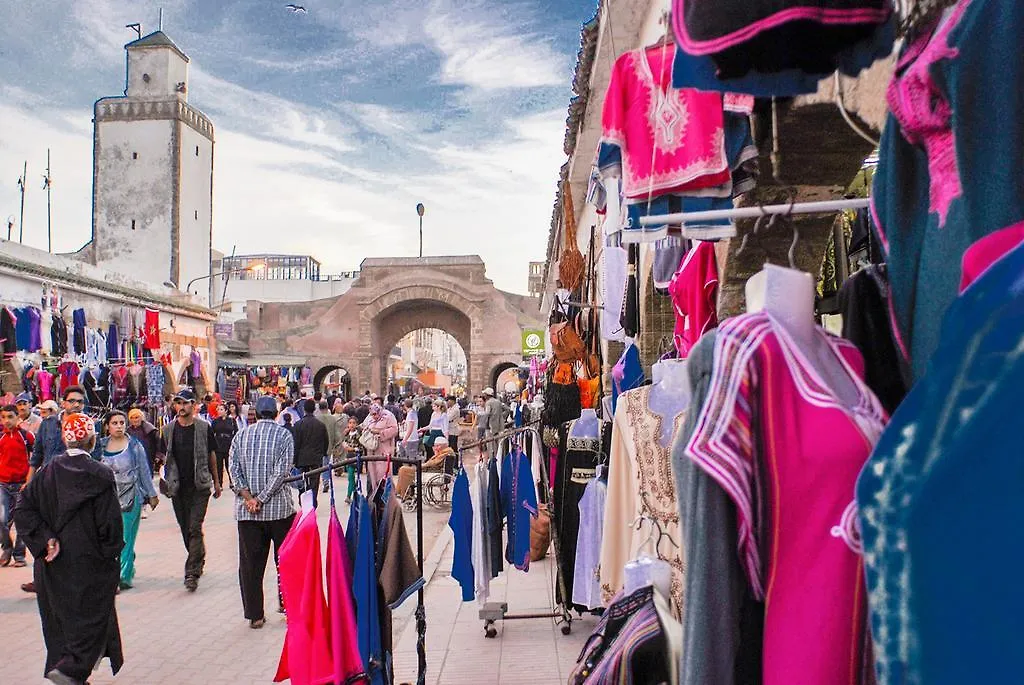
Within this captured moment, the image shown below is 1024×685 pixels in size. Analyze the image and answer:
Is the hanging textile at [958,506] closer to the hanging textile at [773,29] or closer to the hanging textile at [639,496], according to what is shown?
the hanging textile at [773,29]

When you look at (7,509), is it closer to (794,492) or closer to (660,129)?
(660,129)

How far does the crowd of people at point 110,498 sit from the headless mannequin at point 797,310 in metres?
2.79

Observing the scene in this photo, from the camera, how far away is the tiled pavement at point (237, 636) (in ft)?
16.0

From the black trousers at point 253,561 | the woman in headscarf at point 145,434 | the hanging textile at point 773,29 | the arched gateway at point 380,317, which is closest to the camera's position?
the hanging textile at point 773,29

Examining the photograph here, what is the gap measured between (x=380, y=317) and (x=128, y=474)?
26643 millimetres

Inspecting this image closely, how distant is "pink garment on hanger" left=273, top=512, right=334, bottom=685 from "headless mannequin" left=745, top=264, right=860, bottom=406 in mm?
2935

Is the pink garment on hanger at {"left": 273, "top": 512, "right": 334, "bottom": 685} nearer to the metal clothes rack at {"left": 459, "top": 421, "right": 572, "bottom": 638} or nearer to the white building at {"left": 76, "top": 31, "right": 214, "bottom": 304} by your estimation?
the metal clothes rack at {"left": 459, "top": 421, "right": 572, "bottom": 638}

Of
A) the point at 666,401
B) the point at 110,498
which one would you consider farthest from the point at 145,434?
the point at 666,401

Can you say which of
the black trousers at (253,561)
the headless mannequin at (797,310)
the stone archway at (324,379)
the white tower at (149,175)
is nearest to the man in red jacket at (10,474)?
the black trousers at (253,561)

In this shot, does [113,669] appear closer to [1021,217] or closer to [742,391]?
[742,391]

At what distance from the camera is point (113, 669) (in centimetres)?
468

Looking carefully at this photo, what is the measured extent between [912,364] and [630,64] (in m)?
1.56

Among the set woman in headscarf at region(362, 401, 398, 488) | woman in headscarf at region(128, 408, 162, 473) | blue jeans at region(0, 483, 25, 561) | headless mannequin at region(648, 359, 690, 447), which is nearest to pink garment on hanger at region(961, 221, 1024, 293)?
headless mannequin at region(648, 359, 690, 447)

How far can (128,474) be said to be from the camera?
6.71 m
